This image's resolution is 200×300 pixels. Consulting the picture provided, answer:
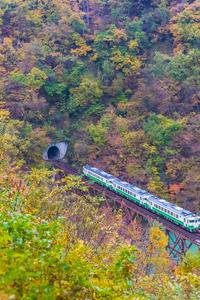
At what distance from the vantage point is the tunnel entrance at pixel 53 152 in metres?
28.2

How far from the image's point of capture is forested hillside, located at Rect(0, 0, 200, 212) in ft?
67.8

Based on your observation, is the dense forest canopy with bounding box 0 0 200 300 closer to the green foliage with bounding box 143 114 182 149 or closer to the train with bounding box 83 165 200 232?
the green foliage with bounding box 143 114 182 149

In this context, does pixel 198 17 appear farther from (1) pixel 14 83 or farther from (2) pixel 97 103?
(1) pixel 14 83

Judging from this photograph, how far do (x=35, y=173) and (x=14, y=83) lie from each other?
698 inches

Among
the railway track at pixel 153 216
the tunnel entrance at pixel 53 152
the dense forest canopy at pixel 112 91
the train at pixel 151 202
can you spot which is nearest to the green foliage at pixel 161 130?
the dense forest canopy at pixel 112 91

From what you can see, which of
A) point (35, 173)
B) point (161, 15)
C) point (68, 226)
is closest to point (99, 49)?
point (161, 15)

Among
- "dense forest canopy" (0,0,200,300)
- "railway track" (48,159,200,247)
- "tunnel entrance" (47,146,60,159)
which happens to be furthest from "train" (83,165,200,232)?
"tunnel entrance" (47,146,60,159)

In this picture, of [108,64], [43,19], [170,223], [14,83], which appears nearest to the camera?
[170,223]

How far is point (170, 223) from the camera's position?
1541 cm

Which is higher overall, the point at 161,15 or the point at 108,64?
the point at 161,15

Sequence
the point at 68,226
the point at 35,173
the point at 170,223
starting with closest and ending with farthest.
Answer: the point at 68,226 → the point at 35,173 → the point at 170,223

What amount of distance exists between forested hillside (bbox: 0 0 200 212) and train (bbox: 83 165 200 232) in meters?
1.93

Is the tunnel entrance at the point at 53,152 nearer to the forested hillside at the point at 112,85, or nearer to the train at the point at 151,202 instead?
the forested hillside at the point at 112,85

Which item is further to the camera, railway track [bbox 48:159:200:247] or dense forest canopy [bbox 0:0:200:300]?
dense forest canopy [bbox 0:0:200:300]
